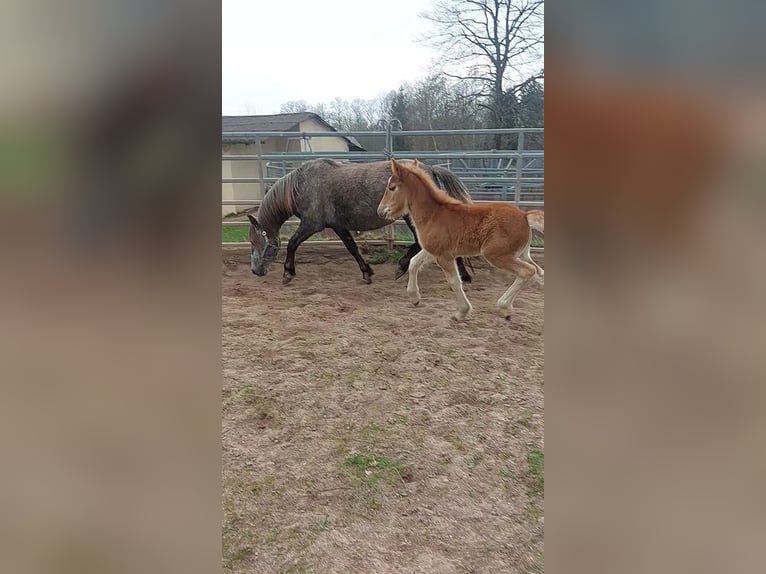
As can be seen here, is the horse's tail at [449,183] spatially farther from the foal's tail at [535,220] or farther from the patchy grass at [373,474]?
the patchy grass at [373,474]

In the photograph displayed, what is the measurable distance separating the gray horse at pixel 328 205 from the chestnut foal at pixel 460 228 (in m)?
1.05

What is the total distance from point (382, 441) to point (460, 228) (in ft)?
5.54

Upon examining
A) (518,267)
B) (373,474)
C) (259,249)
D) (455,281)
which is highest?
(259,249)

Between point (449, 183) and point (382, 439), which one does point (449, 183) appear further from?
point (382, 439)

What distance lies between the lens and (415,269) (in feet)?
11.2

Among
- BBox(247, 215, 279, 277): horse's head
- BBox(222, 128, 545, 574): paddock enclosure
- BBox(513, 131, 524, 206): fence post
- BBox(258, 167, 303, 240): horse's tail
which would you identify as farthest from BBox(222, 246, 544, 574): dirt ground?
BBox(513, 131, 524, 206): fence post

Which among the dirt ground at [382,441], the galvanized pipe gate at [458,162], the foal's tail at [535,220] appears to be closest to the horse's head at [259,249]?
the galvanized pipe gate at [458,162]

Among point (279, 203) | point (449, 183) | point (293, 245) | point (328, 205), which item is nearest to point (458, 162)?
point (449, 183)

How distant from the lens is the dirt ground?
117 centimetres
